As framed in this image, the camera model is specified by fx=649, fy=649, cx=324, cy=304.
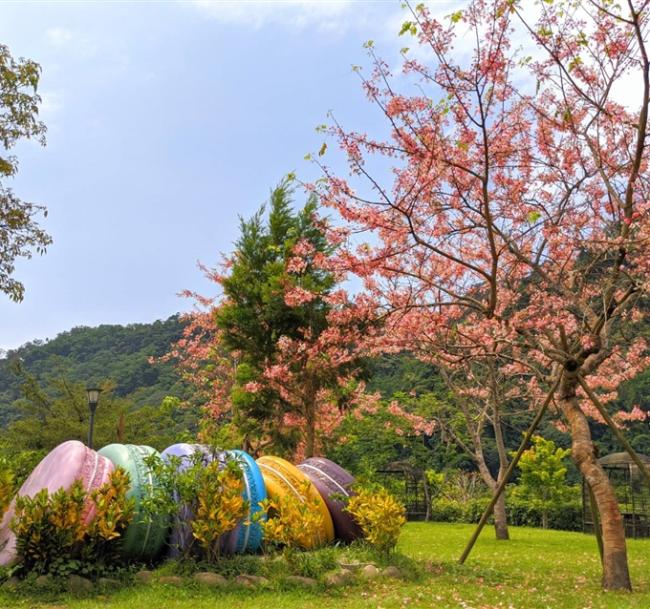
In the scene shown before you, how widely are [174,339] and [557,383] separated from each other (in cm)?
2909

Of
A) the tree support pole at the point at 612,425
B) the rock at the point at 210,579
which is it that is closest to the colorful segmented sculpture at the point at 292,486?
the rock at the point at 210,579

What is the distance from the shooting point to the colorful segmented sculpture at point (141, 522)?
298 inches

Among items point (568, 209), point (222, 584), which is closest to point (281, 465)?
point (222, 584)

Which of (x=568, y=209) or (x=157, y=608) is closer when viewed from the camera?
(x=157, y=608)

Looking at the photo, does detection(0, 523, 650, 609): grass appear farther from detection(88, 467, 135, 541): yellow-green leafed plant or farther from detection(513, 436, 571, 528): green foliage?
detection(513, 436, 571, 528): green foliage

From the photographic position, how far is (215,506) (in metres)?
7.43

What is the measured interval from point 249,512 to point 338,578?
4.93ft

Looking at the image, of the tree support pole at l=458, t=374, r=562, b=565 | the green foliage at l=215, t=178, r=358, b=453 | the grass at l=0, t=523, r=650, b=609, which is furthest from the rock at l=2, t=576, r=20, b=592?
the green foliage at l=215, t=178, r=358, b=453

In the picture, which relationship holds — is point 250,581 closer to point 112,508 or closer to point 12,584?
point 112,508

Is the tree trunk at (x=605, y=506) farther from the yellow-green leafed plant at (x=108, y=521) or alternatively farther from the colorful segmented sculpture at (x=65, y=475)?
the colorful segmented sculpture at (x=65, y=475)

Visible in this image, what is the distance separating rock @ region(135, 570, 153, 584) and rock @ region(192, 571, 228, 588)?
0.50 meters

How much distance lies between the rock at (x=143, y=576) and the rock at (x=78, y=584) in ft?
1.82

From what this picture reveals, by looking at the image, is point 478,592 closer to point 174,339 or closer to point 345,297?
point 345,297

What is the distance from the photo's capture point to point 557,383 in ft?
28.4
